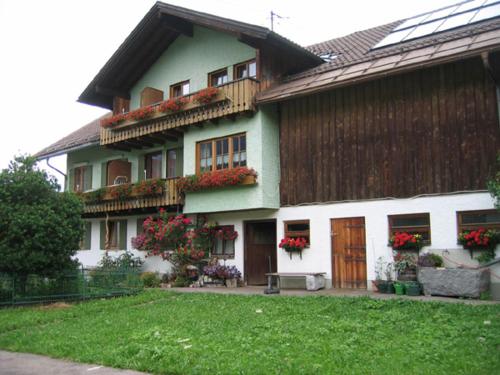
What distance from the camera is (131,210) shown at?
22.0m

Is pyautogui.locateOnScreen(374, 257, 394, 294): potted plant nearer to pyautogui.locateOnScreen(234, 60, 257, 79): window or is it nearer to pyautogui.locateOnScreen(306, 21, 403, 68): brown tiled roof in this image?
pyautogui.locateOnScreen(306, 21, 403, 68): brown tiled roof

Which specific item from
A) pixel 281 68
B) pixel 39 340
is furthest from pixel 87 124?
pixel 39 340

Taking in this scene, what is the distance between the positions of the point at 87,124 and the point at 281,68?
51.2 ft

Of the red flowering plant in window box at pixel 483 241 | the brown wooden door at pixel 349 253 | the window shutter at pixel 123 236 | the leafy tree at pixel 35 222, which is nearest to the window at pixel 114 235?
the window shutter at pixel 123 236

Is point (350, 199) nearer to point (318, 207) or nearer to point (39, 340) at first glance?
point (318, 207)

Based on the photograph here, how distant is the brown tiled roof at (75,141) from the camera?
80.1 feet

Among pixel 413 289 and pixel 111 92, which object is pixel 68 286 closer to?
pixel 413 289

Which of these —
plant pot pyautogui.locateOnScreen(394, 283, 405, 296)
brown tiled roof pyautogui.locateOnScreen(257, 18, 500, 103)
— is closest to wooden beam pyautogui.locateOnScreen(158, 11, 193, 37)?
brown tiled roof pyautogui.locateOnScreen(257, 18, 500, 103)

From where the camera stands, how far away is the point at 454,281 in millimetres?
12602

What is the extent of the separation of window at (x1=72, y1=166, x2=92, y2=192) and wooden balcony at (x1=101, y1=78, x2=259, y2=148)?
3.81 meters

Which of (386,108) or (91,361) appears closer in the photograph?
(91,361)

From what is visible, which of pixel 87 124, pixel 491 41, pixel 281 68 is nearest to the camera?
pixel 491 41

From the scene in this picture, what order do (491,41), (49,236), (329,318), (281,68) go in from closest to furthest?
1. (329,318)
2. (491,41)
3. (49,236)
4. (281,68)

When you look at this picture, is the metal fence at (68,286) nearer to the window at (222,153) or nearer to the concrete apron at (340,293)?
the concrete apron at (340,293)
